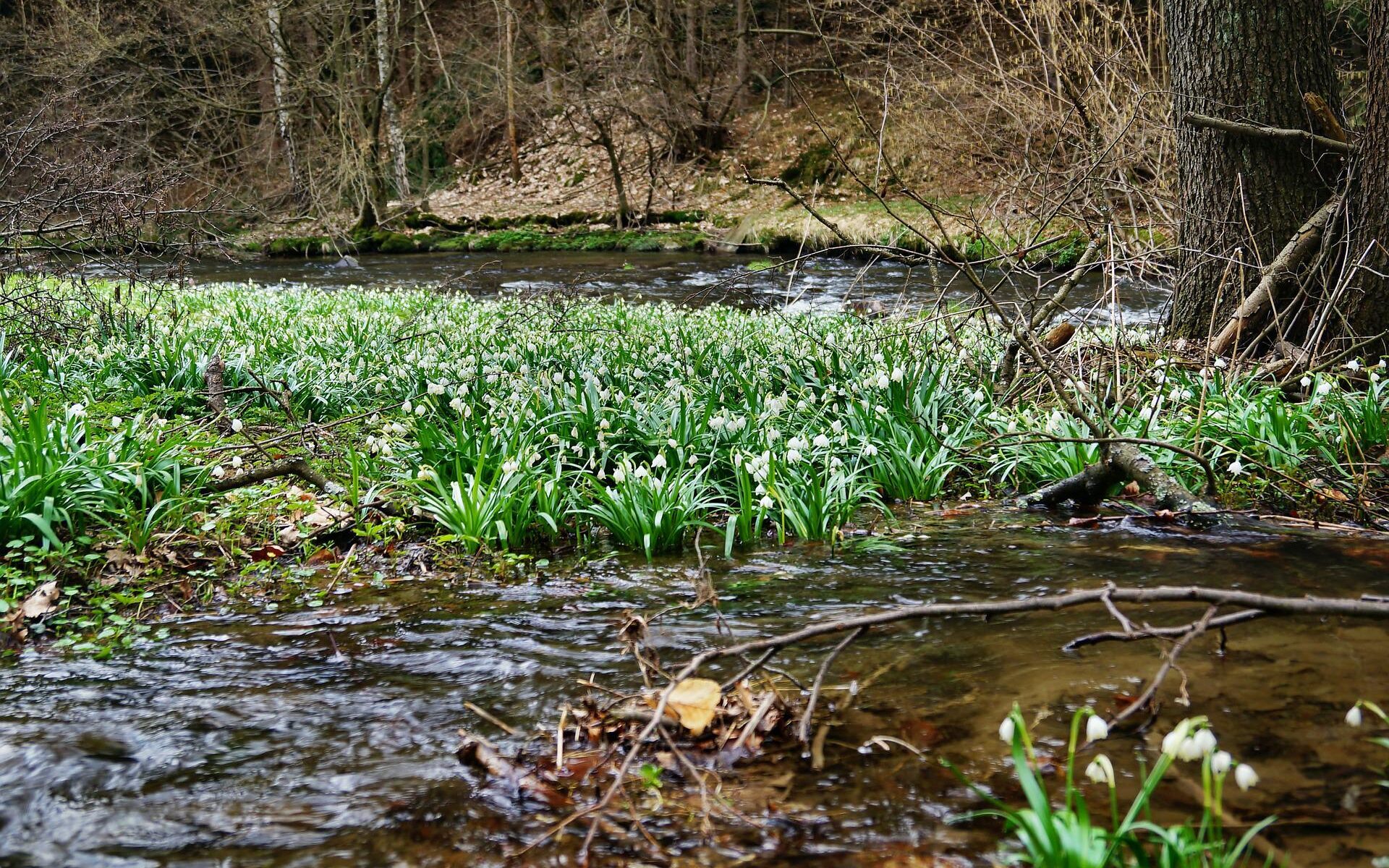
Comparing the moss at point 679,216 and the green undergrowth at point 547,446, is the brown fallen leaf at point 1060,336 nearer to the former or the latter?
the green undergrowth at point 547,446

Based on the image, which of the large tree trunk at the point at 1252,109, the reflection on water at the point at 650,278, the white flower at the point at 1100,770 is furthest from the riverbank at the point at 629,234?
the white flower at the point at 1100,770

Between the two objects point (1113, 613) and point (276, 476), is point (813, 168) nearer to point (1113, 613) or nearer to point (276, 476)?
point (276, 476)

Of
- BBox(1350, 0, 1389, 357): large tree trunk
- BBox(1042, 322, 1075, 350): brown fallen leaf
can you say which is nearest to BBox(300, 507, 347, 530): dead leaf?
BBox(1042, 322, 1075, 350): brown fallen leaf

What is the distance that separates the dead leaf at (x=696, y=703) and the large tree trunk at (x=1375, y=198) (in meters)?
5.09

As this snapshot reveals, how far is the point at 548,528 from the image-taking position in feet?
15.6

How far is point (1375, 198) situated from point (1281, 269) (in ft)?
2.10

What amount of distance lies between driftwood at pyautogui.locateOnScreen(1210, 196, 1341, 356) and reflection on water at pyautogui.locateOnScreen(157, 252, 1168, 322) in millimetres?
4808

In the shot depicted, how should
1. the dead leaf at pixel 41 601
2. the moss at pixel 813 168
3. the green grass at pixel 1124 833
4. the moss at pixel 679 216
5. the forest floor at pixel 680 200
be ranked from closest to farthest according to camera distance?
the green grass at pixel 1124 833
the dead leaf at pixel 41 601
the forest floor at pixel 680 200
the moss at pixel 679 216
the moss at pixel 813 168

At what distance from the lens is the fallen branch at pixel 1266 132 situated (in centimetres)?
629

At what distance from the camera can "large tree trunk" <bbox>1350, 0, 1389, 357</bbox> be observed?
5.71 m

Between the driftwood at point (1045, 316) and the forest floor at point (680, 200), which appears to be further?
the forest floor at point (680, 200)

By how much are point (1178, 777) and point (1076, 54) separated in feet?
35.9

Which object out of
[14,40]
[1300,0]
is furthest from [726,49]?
[1300,0]

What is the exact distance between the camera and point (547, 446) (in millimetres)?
5422
